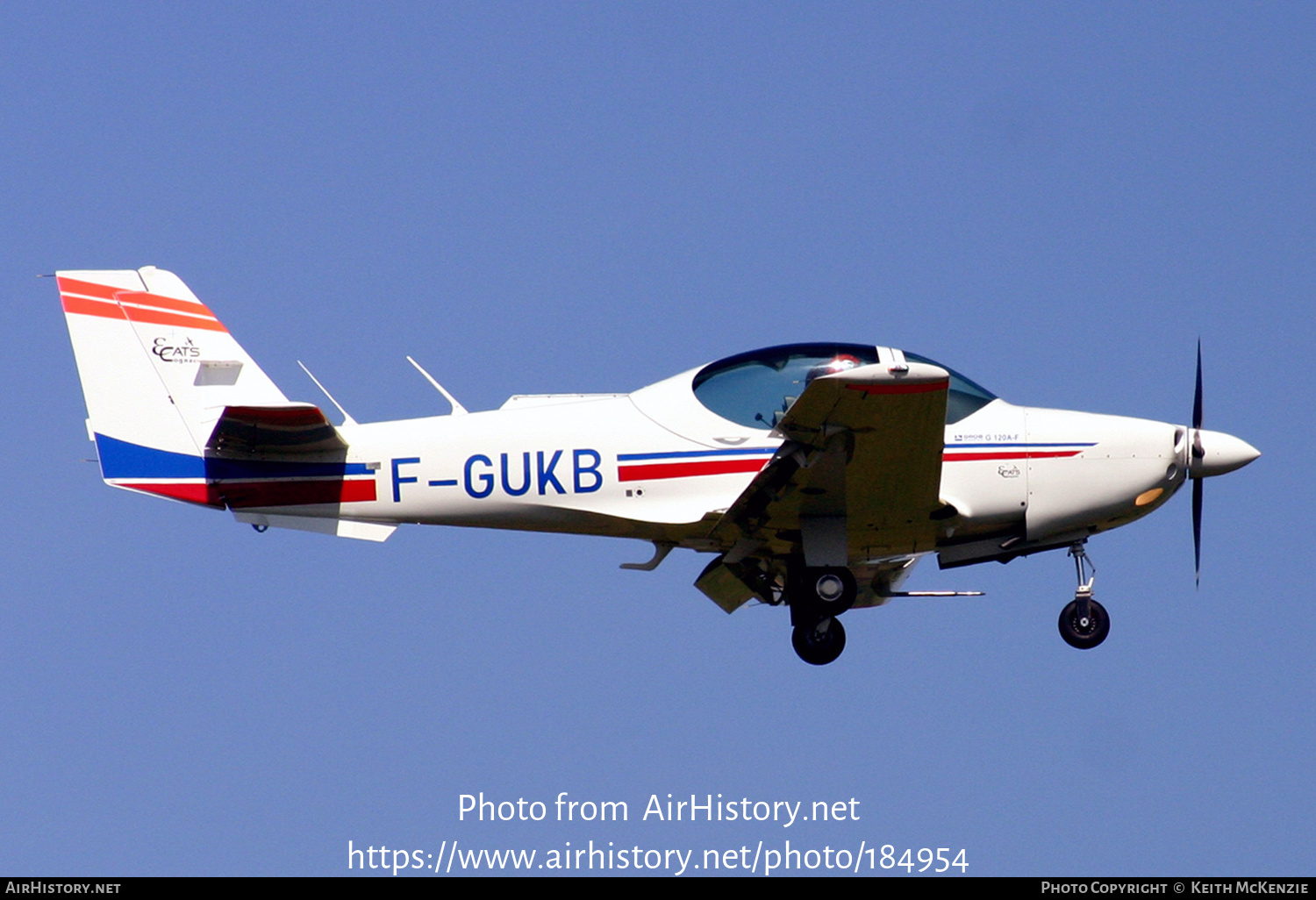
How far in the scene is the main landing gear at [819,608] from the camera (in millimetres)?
13820

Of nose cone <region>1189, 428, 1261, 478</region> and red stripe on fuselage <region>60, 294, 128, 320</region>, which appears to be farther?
red stripe on fuselage <region>60, 294, 128, 320</region>

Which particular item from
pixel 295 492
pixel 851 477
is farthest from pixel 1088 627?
pixel 295 492

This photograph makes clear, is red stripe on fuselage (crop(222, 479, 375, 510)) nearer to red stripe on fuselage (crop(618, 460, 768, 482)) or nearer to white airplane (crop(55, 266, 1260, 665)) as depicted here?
white airplane (crop(55, 266, 1260, 665))

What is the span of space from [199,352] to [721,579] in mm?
5286

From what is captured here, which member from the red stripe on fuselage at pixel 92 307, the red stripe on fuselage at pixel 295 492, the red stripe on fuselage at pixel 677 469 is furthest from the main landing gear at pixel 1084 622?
the red stripe on fuselage at pixel 92 307

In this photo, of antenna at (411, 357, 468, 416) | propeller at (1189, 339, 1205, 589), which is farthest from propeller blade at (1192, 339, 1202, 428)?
antenna at (411, 357, 468, 416)

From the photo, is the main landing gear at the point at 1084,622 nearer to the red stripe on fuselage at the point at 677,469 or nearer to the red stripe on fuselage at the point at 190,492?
the red stripe on fuselage at the point at 677,469

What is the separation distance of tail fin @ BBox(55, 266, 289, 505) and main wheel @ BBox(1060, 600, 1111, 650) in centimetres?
726

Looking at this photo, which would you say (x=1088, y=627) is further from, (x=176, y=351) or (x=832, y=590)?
(x=176, y=351)

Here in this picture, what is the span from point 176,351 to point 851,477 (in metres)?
6.17

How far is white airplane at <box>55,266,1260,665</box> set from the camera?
1378cm

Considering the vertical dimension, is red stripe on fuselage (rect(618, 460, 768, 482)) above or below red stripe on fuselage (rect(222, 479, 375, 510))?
above

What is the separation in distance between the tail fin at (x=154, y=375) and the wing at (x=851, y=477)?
14.8 feet
